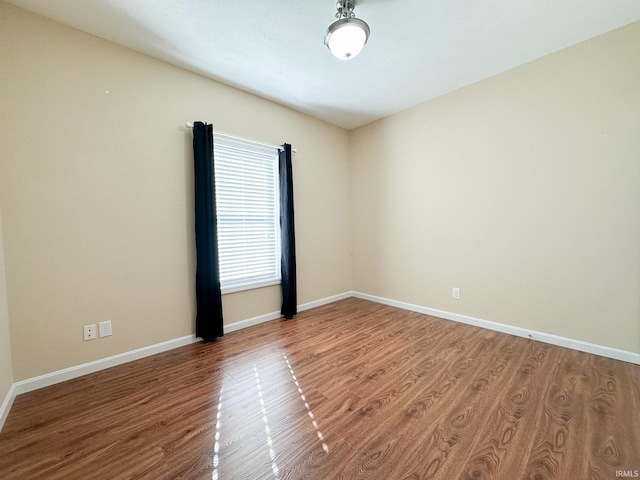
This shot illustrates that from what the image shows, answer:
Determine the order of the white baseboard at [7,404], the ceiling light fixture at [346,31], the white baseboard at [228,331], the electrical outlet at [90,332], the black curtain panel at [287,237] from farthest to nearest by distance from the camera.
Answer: the black curtain panel at [287,237]
the electrical outlet at [90,332]
the white baseboard at [228,331]
the ceiling light fixture at [346,31]
the white baseboard at [7,404]

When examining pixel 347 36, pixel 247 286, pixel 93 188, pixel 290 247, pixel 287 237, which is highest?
pixel 347 36

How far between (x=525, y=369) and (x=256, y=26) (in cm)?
346

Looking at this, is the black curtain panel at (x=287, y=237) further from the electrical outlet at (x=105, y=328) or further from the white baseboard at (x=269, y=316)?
the electrical outlet at (x=105, y=328)

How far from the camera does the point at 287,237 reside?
3.25 m

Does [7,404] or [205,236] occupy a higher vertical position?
[205,236]

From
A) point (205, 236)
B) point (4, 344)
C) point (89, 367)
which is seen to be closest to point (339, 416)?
point (205, 236)

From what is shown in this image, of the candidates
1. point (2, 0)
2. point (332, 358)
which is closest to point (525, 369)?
point (332, 358)

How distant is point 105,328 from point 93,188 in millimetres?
1174

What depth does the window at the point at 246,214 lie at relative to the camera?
9.33 feet

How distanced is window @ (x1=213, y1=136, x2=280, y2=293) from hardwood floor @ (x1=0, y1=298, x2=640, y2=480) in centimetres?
90

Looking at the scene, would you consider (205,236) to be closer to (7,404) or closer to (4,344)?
(4,344)

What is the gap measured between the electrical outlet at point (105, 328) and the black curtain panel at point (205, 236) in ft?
2.31

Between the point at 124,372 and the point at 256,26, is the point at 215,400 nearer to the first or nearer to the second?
the point at 124,372

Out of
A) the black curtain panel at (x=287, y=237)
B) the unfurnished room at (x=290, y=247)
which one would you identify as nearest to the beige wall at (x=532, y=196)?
the unfurnished room at (x=290, y=247)
